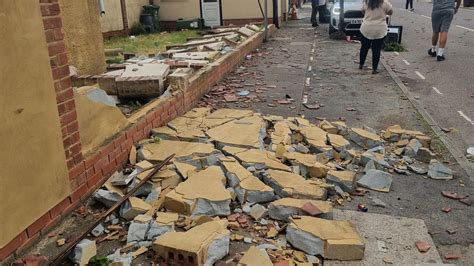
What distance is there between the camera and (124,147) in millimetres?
4207

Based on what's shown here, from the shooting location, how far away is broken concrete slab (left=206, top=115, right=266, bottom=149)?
4.57 metres

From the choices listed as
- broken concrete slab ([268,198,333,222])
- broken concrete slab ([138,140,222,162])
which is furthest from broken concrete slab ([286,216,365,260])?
broken concrete slab ([138,140,222,162])

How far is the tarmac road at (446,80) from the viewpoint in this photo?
19.9 ft

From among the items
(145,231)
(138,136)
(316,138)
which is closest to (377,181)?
(316,138)

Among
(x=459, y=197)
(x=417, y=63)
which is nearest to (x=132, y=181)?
(x=459, y=197)

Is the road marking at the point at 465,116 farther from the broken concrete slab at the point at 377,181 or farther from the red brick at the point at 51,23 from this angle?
the red brick at the point at 51,23

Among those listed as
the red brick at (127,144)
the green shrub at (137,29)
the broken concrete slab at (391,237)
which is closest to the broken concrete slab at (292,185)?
the broken concrete slab at (391,237)

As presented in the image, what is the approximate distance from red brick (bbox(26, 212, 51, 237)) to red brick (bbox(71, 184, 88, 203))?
0.29 metres

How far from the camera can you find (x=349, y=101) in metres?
7.09

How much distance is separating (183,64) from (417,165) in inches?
157

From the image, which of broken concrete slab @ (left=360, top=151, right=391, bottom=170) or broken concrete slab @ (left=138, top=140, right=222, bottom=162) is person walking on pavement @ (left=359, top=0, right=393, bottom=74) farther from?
broken concrete slab @ (left=138, top=140, right=222, bottom=162)

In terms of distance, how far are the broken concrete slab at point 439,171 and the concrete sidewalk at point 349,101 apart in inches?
3.4

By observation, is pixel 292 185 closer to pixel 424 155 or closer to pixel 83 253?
pixel 83 253

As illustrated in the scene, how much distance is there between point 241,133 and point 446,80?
5535mm
